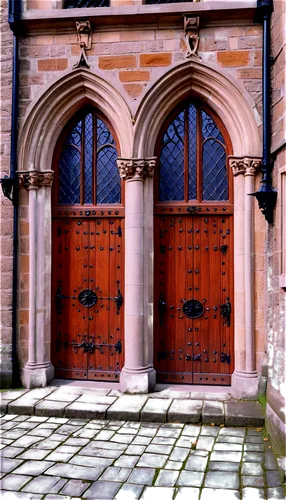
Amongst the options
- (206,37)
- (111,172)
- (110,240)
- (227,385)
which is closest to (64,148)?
(111,172)

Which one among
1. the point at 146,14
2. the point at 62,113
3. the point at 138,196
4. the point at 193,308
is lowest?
the point at 193,308

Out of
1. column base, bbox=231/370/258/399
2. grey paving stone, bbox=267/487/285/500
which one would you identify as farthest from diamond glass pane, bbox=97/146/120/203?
grey paving stone, bbox=267/487/285/500

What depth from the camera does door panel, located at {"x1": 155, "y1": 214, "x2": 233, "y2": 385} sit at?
560 centimetres

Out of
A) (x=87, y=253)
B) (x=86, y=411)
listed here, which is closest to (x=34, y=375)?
(x=86, y=411)

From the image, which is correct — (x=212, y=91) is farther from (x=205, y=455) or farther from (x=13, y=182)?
(x=205, y=455)

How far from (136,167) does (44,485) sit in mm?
3711

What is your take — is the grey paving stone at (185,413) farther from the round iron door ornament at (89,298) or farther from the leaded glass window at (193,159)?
the leaded glass window at (193,159)

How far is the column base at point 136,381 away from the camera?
5.35m

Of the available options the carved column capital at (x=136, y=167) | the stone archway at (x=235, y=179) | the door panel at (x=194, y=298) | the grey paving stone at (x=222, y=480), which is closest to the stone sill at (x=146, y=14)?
the stone archway at (x=235, y=179)

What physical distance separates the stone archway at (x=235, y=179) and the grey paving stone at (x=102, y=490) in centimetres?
194

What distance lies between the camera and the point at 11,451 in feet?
13.1

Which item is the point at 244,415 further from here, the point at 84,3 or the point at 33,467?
the point at 84,3

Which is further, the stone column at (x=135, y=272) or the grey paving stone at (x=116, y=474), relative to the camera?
the stone column at (x=135, y=272)

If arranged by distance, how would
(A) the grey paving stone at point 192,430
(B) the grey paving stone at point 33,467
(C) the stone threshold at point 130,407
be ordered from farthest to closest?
(C) the stone threshold at point 130,407
(A) the grey paving stone at point 192,430
(B) the grey paving stone at point 33,467
